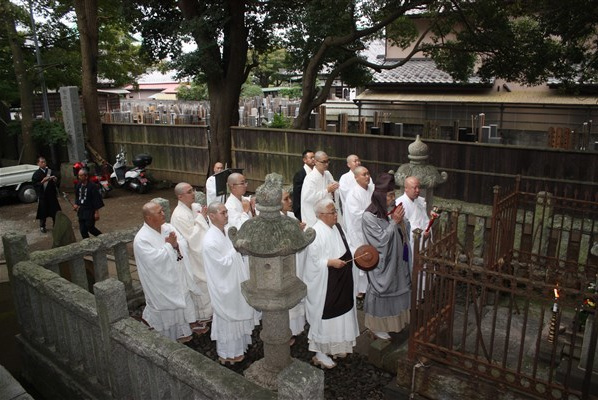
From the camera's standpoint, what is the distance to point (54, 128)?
1719 cm

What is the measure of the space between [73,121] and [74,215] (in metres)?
4.63

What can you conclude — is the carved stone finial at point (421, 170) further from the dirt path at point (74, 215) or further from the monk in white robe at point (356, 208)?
the dirt path at point (74, 215)

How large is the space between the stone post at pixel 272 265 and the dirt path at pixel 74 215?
7.96 meters

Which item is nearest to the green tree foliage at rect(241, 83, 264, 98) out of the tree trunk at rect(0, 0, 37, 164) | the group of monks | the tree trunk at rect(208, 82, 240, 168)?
the tree trunk at rect(0, 0, 37, 164)

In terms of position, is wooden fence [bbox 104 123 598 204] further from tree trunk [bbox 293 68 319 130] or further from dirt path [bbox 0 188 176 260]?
dirt path [bbox 0 188 176 260]

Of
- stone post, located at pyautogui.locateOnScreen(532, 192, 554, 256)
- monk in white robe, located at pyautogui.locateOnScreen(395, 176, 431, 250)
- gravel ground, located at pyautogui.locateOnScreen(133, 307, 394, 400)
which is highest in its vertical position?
monk in white robe, located at pyautogui.locateOnScreen(395, 176, 431, 250)

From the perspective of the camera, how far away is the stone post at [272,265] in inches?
178

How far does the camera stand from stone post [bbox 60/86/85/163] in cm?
1662

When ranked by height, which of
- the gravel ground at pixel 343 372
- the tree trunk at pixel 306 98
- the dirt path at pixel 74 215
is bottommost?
the dirt path at pixel 74 215

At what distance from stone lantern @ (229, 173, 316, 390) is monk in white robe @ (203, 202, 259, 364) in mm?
888

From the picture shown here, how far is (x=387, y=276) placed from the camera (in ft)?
19.1

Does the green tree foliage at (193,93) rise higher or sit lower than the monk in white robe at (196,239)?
higher

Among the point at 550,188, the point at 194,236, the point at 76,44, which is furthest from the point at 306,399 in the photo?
the point at 76,44

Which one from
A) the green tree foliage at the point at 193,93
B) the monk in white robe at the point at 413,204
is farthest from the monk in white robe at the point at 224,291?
the green tree foliage at the point at 193,93
